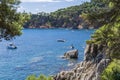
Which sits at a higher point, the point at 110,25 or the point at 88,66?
the point at 110,25

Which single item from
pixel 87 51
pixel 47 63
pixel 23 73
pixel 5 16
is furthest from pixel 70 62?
pixel 5 16

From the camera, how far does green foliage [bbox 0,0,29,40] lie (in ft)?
49.0

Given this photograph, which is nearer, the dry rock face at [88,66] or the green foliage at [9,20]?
the green foliage at [9,20]

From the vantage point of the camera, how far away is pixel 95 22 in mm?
12930

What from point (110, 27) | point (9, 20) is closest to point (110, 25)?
point (110, 27)

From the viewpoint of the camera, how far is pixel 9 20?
1528 centimetres

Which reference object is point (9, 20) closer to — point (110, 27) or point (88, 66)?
point (110, 27)

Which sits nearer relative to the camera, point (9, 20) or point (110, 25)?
point (110, 25)

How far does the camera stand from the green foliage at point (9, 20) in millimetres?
14935

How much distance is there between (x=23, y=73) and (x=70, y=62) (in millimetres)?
15192

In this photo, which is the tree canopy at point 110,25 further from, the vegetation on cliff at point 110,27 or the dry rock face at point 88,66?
the dry rock face at point 88,66

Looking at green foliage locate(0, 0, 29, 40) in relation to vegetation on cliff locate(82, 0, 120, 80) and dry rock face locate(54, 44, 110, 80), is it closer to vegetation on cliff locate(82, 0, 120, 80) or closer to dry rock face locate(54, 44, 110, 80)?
vegetation on cliff locate(82, 0, 120, 80)

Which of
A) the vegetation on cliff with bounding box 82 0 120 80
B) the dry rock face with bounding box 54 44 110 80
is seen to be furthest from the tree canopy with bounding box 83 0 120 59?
the dry rock face with bounding box 54 44 110 80

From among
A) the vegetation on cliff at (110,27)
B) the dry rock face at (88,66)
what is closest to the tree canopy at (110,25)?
the vegetation on cliff at (110,27)
